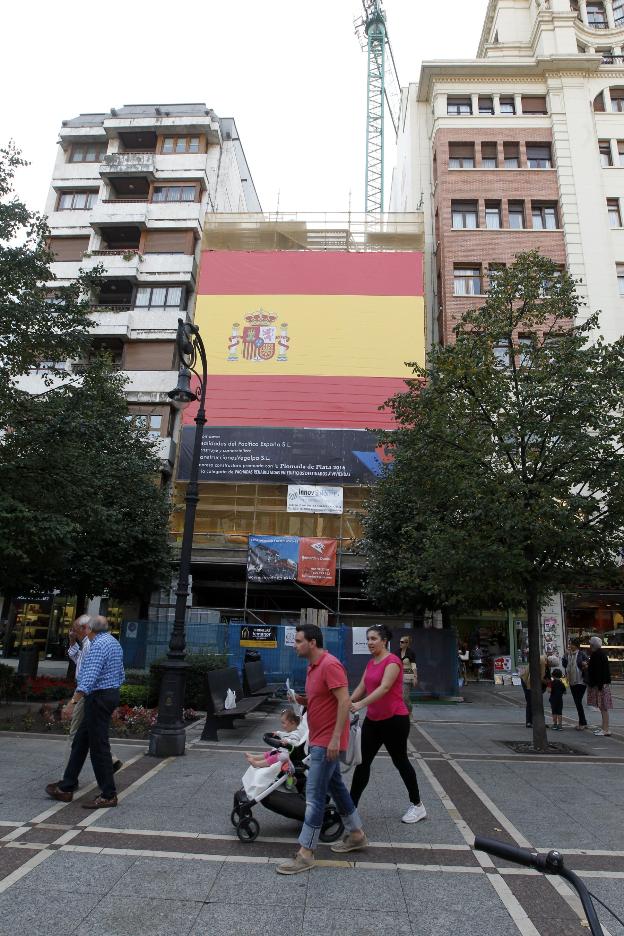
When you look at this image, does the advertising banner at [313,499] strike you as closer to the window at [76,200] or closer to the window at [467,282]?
the window at [467,282]

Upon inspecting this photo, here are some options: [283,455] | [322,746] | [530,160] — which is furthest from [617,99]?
[322,746]

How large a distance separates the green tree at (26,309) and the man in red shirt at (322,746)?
8982 mm

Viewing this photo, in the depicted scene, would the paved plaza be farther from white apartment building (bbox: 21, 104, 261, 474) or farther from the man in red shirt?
white apartment building (bbox: 21, 104, 261, 474)

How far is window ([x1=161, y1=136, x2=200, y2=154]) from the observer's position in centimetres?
3422

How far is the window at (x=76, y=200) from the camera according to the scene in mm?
33969

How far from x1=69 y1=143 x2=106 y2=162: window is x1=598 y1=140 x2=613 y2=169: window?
27045 mm

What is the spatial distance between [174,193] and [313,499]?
1996 centimetres

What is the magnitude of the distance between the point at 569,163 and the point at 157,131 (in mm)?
22157

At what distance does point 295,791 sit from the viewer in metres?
5.21

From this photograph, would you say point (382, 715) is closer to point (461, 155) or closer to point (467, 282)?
point (467, 282)

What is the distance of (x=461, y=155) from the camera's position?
101 feet

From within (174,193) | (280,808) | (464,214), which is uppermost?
(174,193)

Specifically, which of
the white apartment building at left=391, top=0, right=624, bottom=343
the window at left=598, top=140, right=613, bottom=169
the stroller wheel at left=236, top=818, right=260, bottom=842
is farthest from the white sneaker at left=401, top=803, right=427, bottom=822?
the window at left=598, top=140, right=613, bottom=169

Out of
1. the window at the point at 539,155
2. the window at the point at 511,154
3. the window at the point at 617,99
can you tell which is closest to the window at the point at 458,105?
the window at the point at 511,154
